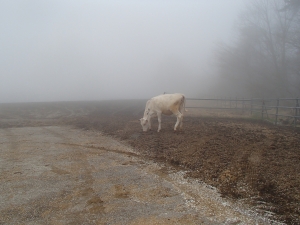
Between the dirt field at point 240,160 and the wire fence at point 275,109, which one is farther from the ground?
the wire fence at point 275,109

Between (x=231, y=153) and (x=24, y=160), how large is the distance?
6.00 m

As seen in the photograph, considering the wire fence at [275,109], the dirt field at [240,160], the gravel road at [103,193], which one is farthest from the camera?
the wire fence at [275,109]

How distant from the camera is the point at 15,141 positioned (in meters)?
9.65

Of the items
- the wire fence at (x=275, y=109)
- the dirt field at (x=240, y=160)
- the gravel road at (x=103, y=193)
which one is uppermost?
the wire fence at (x=275, y=109)

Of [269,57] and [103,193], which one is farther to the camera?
[269,57]

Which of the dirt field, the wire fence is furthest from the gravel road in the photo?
the wire fence

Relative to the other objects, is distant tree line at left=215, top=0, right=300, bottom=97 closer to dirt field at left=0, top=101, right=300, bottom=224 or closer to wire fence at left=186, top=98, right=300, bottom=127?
wire fence at left=186, top=98, right=300, bottom=127

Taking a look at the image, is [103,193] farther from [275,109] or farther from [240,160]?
[275,109]

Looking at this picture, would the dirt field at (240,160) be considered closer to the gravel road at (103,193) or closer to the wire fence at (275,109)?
the gravel road at (103,193)

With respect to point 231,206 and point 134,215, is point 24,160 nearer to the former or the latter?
point 134,215

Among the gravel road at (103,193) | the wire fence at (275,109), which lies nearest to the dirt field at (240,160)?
the gravel road at (103,193)

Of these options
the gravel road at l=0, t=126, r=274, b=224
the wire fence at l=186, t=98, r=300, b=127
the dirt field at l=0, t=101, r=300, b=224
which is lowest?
the gravel road at l=0, t=126, r=274, b=224

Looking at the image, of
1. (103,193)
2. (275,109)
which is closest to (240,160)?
(103,193)

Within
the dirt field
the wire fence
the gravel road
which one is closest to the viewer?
the gravel road
